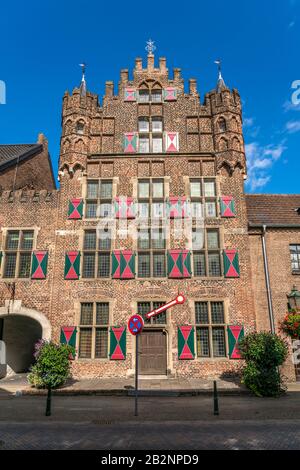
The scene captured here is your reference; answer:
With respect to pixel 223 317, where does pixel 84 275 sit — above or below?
above

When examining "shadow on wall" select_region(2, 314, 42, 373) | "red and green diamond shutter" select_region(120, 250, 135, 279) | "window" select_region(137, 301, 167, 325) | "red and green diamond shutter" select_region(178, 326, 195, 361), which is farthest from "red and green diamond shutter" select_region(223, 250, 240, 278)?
"shadow on wall" select_region(2, 314, 42, 373)

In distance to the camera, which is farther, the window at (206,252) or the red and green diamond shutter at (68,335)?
the window at (206,252)

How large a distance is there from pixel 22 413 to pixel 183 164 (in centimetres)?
1352

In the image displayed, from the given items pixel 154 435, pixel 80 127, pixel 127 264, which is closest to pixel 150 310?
pixel 127 264

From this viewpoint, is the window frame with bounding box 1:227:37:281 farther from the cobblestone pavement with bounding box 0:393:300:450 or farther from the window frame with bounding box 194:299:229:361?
the window frame with bounding box 194:299:229:361

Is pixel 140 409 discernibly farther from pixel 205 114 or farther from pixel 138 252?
pixel 205 114

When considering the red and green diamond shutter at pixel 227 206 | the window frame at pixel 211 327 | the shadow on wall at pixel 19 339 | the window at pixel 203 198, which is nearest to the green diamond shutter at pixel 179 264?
the window frame at pixel 211 327

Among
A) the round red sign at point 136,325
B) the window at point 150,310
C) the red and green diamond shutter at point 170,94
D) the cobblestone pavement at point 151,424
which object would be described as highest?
the red and green diamond shutter at point 170,94

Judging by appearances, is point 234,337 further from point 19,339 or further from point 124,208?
point 19,339

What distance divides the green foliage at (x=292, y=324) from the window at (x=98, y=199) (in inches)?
394

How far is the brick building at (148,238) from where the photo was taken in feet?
50.2

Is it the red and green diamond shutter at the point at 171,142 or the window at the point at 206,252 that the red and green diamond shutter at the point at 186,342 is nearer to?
the window at the point at 206,252

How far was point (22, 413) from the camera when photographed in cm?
945
